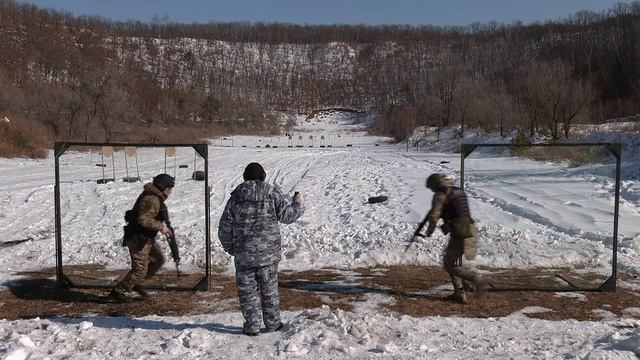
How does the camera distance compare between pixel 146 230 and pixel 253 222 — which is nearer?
pixel 253 222

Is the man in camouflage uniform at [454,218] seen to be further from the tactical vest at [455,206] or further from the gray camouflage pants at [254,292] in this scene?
the gray camouflage pants at [254,292]

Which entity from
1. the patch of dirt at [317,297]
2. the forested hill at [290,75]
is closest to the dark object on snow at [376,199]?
the patch of dirt at [317,297]

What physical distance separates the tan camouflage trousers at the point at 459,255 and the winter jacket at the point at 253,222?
232 centimetres

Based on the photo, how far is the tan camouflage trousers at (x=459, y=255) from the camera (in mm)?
6469

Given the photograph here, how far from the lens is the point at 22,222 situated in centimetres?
1309

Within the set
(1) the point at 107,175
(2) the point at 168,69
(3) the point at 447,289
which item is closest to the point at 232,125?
(2) the point at 168,69

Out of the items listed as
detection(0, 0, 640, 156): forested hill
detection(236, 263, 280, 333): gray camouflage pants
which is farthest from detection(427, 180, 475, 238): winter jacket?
detection(0, 0, 640, 156): forested hill

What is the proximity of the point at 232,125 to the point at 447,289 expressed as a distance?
8856cm

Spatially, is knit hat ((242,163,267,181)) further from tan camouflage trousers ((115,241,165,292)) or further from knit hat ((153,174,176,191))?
tan camouflage trousers ((115,241,165,292))

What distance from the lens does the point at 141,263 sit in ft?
21.2

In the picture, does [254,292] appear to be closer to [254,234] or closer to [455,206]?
[254,234]

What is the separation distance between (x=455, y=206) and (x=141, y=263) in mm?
3803

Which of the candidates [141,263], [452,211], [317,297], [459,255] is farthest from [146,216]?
[459,255]

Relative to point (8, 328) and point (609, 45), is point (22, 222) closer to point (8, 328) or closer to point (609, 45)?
point (8, 328)
